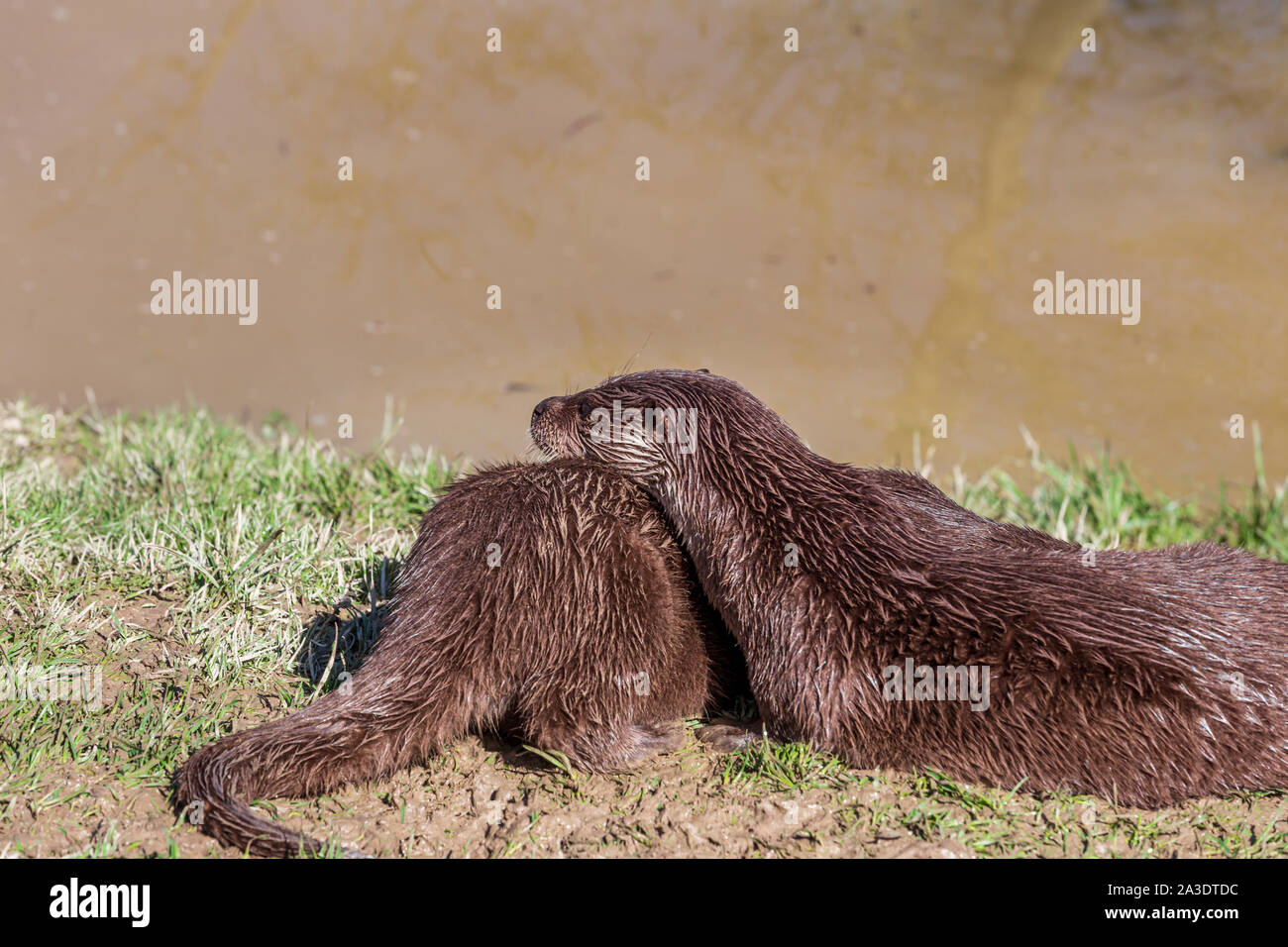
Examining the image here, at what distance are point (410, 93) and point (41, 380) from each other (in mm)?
2778

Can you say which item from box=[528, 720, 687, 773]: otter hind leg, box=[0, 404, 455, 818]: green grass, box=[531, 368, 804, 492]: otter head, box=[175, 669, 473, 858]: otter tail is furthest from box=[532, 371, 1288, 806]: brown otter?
box=[0, 404, 455, 818]: green grass

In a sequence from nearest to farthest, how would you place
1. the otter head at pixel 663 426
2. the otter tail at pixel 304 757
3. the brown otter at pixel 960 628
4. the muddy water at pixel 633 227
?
the otter tail at pixel 304 757 < the brown otter at pixel 960 628 < the otter head at pixel 663 426 < the muddy water at pixel 633 227

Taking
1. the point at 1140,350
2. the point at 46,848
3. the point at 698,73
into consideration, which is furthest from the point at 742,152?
the point at 46,848

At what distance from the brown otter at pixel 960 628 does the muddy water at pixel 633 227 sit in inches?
94.7

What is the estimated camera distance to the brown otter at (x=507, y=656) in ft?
8.59

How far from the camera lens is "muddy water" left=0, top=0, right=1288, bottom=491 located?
18.8 feet

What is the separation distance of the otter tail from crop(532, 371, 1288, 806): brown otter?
0.76 meters

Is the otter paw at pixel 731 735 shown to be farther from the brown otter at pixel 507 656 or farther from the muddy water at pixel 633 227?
the muddy water at pixel 633 227

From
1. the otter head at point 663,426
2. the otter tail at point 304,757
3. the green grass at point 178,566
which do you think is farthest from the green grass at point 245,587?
the otter head at point 663,426

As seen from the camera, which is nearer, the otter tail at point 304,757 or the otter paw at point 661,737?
the otter tail at point 304,757

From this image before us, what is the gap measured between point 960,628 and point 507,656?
100 centimetres

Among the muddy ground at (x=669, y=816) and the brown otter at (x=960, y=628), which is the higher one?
the brown otter at (x=960, y=628)

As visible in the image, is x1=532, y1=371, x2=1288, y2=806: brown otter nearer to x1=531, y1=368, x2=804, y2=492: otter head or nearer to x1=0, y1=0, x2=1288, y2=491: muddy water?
x1=531, y1=368, x2=804, y2=492: otter head

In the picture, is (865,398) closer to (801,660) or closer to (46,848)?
(801,660)
